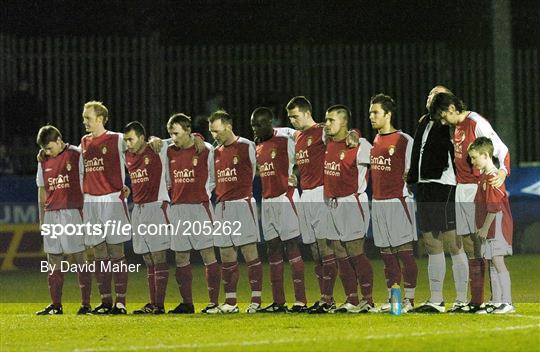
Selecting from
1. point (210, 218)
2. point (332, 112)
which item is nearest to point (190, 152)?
point (210, 218)

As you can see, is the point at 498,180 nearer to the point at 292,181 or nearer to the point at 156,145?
the point at 292,181

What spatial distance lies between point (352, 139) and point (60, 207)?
293 centimetres

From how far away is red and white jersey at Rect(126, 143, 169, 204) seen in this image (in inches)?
521

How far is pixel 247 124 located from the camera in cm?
2281

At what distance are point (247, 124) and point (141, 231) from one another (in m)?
9.85

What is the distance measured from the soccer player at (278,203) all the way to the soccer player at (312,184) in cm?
10

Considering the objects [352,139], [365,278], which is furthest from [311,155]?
[365,278]

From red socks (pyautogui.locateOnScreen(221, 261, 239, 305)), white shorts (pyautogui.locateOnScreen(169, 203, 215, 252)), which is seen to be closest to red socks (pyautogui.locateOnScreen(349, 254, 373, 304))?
red socks (pyautogui.locateOnScreen(221, 261, 239, 305))

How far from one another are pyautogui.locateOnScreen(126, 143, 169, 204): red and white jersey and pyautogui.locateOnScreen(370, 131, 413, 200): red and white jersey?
2.09 metres

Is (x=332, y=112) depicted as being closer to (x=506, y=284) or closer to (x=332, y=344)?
(x=506, y=284)

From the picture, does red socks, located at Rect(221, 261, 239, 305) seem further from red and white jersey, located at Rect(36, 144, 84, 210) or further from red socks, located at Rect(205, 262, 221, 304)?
red and white jersey, located at Rect(36, 144, 84, 210)

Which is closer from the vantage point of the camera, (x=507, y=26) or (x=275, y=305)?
(x=275, y=305)

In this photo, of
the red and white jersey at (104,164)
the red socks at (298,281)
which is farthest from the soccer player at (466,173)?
the red and white jersey at (104,164)

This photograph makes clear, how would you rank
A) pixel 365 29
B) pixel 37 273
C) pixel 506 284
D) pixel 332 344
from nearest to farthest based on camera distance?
pixel 332 344
pixel 506 284
pixel 37 273
pixel 365 29
